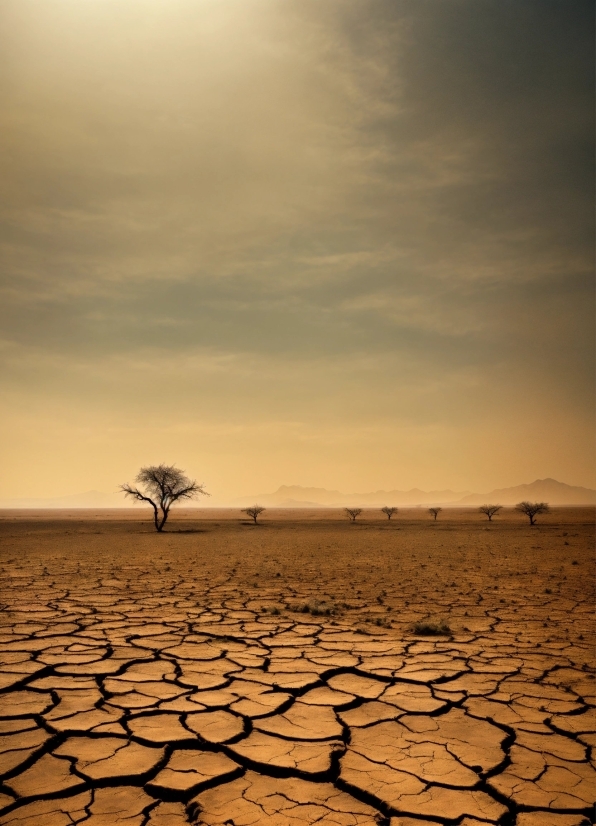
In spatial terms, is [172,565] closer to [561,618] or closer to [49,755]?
[561,618]

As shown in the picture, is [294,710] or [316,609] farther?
[316,609]

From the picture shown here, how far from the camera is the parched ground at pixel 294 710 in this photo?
237 cm

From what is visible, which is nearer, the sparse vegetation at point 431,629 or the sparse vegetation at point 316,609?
the sparse vegetation at point 431,629

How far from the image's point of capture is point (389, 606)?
23.2 feet

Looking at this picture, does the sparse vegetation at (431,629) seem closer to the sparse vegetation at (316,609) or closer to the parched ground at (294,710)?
the parched ground at (294,710)

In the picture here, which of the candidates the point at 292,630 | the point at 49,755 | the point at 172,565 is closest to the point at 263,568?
the point at 172,565

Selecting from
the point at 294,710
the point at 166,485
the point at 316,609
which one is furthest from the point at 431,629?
the point at 166,485

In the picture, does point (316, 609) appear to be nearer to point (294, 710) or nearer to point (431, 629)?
point (431, 629)

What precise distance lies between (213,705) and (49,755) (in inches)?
42.3

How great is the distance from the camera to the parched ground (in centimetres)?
237

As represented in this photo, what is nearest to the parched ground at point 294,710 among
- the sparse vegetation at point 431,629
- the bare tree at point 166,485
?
the sparse vegetation at point 431,629

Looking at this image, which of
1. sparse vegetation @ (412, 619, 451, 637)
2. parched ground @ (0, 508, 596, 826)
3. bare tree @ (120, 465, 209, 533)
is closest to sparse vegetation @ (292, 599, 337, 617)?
parched ground @ (0, 508, 596, 826)

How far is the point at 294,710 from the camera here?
11.3 ft

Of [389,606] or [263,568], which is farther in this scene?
[263,568]
